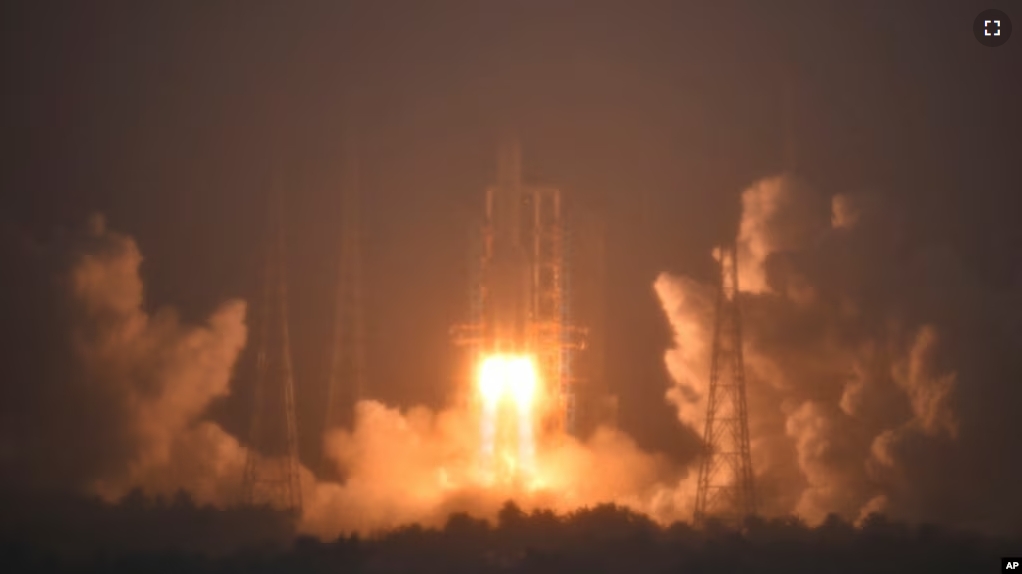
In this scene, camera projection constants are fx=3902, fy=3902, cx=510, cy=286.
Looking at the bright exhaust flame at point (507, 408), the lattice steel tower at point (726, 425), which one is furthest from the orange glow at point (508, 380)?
the lattice steel tower at point (726, 425)

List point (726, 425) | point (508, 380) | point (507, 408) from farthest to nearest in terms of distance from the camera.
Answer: point (507, 408) < point (508, 380) < point (726, 425)

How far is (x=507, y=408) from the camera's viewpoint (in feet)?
577

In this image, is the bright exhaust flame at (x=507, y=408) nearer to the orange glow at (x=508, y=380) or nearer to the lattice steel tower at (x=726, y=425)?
the orange glow at (x=508, y=380)

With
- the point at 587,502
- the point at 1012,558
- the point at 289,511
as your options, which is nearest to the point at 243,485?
the point at 289,511

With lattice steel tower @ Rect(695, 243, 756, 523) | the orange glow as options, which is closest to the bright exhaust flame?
the orange glow

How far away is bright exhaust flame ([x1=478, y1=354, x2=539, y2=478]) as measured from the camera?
174750 millimetres

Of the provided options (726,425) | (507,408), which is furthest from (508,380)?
(726,425)

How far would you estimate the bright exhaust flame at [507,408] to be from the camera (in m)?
175

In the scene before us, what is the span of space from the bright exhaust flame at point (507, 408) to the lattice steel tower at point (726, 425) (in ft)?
27.5

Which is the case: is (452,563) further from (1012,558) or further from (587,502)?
(1012,558)

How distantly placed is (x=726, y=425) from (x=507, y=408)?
11405 mm

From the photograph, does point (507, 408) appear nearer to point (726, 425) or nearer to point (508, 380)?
point (508, 380)

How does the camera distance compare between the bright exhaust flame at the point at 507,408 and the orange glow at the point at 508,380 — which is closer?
the orange glow at the point at 508,380

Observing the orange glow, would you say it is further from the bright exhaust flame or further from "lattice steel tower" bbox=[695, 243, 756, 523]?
"lattice steel tower" bbox=[695, 243, 756, 523]
